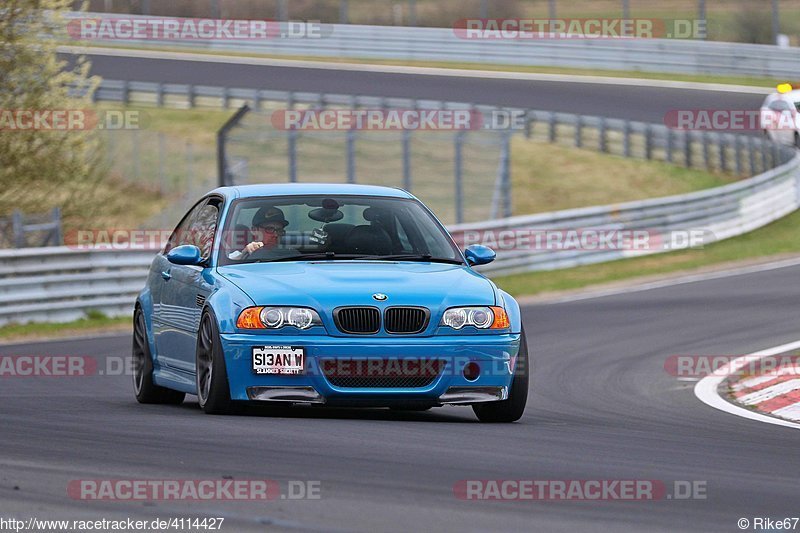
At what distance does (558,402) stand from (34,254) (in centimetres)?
954

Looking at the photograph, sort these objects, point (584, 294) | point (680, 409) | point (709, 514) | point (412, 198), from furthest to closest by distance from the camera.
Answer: point (584, 294)
point (680, 409)
point (412, 198)
point (709, 514)

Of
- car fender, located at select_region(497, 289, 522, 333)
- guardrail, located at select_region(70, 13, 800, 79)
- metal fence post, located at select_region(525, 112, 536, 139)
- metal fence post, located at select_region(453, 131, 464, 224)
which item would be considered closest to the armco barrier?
metal fence post, located at select_region(453, 131, 464, 224)

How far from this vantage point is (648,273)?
84.2 ft

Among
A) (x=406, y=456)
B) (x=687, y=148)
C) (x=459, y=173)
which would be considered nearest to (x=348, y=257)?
(x=406, y=456)

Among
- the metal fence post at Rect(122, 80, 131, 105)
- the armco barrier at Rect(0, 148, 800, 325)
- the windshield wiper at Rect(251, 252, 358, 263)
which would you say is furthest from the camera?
the metal fence post at Rect(122, 80, 131, 105)

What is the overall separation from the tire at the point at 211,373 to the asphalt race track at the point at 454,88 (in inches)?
1329

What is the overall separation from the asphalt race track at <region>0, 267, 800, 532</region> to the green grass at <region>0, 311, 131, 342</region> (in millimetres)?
5483

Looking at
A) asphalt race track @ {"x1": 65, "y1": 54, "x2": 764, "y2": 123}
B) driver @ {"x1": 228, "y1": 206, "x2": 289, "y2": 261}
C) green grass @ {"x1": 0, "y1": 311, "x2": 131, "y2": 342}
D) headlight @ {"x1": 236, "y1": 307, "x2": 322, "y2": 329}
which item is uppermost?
driver @ {"x1": 228, "y1": 206, "x2": 289, "y2": 261}

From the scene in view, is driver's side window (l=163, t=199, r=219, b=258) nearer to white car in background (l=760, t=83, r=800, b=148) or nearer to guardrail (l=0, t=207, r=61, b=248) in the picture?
guardrail (l=0, t=207, r=61, b=248)

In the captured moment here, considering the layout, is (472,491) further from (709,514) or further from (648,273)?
(648,273)

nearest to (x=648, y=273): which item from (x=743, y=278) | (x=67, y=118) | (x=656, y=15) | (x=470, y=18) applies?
(x=743, y=278)

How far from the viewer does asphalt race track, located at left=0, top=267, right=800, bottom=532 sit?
5988mm

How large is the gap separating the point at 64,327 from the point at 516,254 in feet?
29.1

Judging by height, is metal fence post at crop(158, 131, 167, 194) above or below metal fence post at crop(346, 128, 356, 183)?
below
